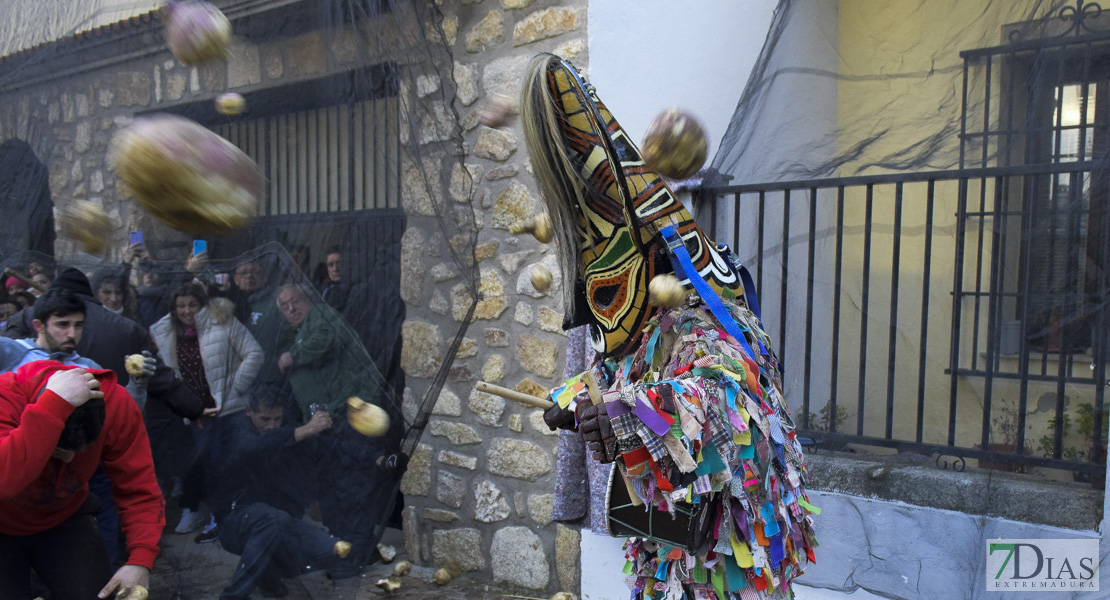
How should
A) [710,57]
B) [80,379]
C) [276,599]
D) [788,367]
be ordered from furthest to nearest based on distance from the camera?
1. [710,57]
2. [788,367]
3. [276,599]
4. [80,379]

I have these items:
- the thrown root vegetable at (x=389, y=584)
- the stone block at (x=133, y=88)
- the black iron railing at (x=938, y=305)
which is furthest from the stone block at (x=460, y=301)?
the thrown root vegetable at (x=389, y=584)

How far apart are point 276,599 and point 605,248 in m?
1.53

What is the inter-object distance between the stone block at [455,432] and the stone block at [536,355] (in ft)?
1.66

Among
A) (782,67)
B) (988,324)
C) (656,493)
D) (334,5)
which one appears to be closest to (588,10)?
(782,67)

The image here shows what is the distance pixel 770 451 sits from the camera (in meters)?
2.09

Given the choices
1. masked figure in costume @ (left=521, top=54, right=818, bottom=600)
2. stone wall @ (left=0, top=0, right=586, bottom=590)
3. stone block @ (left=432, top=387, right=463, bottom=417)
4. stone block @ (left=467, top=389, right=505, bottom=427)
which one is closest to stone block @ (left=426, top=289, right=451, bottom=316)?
stone wall @ (left=0, top=0, right=586, bottom=590)

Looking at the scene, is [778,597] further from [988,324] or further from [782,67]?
[782,67]

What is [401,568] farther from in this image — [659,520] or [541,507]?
[659,520]

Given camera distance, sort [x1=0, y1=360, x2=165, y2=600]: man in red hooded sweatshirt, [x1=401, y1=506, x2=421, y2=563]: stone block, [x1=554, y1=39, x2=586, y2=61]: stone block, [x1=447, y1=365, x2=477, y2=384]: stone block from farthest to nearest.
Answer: [x1=401, y1=506, x2=421, y2=563]: stone block < [x1=447, y1=365, x2=477, y2=384]: stone block < [x1=554, y1=39, x2=586, y2=61]: stone block < [x1=0, y1=360, x2=165, y2=600]: man in red hooded sweatshirt

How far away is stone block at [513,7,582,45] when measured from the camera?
3.74 m


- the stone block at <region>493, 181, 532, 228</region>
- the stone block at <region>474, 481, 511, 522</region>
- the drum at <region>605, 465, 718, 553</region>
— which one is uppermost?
the stone block at <region>493, 181, 532, 228</region>

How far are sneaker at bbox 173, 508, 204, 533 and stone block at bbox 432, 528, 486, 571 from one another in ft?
6.52

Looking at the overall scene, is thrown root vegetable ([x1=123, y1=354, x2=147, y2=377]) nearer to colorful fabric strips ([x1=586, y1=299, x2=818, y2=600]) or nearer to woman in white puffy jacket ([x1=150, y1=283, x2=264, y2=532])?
woman in white puffy jacket ([x1=150, y1=283, x2=264, y2=532])

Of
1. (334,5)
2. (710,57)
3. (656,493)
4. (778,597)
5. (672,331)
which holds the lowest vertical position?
(778,597)
